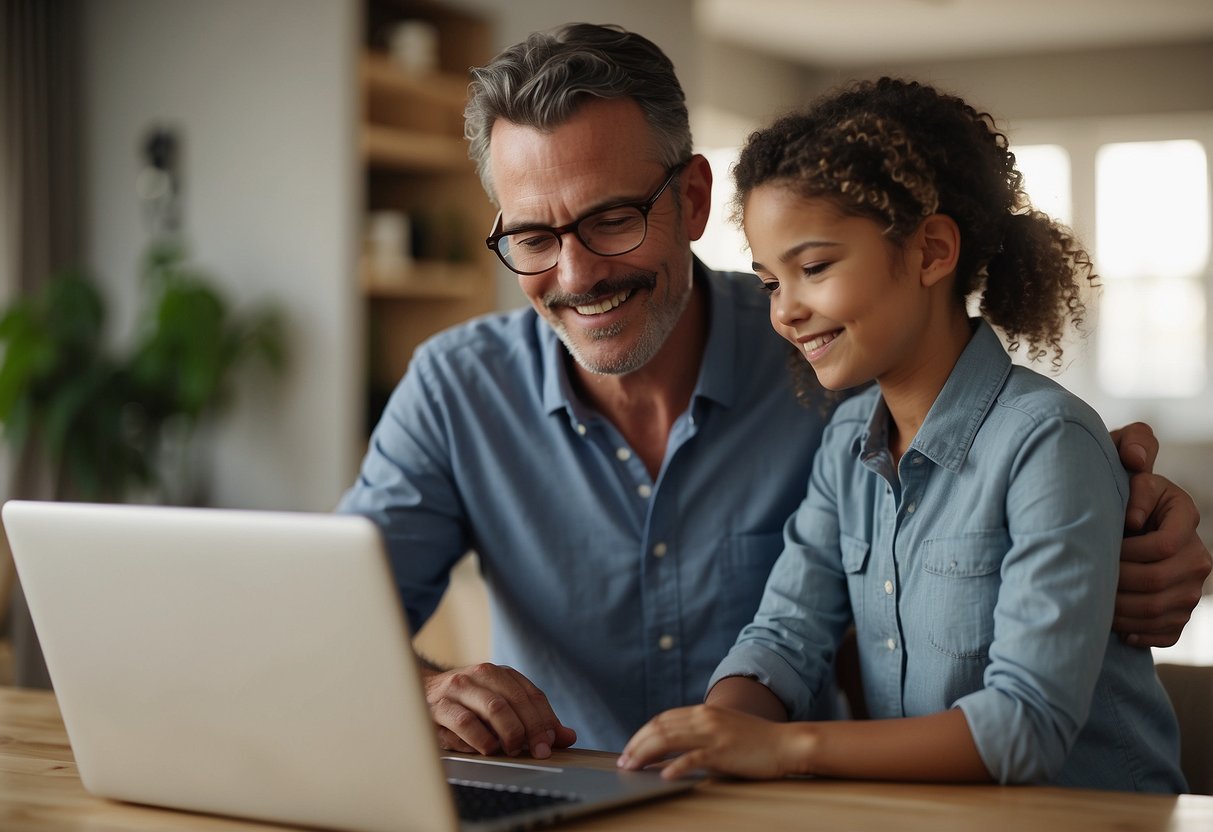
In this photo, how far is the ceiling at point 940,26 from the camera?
7.70 meters

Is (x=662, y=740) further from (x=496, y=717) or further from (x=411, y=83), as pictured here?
(x=411, y=83)

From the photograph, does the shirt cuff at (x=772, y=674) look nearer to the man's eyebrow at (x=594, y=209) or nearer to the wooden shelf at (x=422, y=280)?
the man's eyebrow at (x=594, y=209)

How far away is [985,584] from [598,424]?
2.14 ft

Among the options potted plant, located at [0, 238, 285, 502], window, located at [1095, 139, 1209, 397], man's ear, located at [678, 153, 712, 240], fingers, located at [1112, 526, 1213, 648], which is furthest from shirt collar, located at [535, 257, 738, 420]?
window, located at [1095, 139, 1209, 397]

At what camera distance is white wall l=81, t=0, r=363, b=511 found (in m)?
4.66

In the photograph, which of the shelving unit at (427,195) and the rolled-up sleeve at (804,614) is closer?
the rolled-up sleeve at (804,614)

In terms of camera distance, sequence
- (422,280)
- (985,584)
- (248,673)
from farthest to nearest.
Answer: (422,280)
(985,584)
(248,673)

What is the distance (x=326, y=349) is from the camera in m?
4.71

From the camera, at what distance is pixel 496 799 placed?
104 cm

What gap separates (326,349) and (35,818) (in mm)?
3718

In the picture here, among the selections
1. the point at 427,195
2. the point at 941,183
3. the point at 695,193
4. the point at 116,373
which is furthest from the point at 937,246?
the point at 427,195

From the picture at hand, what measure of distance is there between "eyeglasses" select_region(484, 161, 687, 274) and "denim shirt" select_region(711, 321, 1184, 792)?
0.35 meters

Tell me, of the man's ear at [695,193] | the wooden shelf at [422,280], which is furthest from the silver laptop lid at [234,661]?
the wooden shelf at [422,280]

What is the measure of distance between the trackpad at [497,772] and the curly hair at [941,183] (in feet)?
2.03
